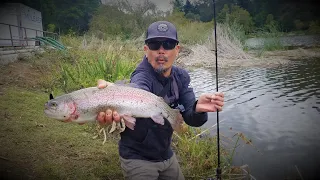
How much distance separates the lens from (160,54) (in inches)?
105

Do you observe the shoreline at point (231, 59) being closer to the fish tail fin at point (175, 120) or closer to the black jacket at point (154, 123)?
the black jacket at point (154, 123)

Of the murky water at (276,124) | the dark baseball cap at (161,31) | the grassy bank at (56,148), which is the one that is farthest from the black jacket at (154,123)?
the murky water at (276,124)

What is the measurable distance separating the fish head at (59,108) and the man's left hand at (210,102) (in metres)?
1.25

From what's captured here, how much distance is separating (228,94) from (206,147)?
4.00 m

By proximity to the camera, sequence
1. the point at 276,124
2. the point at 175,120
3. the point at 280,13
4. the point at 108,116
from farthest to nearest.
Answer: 1. the point at 280,13
2. the point at 276,124
3. the point at 175,120
4. the point at 108,116

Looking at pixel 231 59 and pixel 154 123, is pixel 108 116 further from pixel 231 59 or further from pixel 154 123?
pixel 231 59

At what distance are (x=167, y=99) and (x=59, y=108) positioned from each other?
1.16 m

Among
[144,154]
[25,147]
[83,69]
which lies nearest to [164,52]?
[144,154]

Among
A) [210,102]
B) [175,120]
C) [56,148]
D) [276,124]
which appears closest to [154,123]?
[175,120]

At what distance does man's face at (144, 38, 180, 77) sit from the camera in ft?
8.72

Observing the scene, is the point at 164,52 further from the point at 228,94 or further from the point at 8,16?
the point at 8,16

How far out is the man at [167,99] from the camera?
8.08 feet

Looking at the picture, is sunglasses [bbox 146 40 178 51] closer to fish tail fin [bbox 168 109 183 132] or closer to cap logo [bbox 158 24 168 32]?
cap logo [bbox 158 24 168 32]

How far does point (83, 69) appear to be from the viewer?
701 centimetres
